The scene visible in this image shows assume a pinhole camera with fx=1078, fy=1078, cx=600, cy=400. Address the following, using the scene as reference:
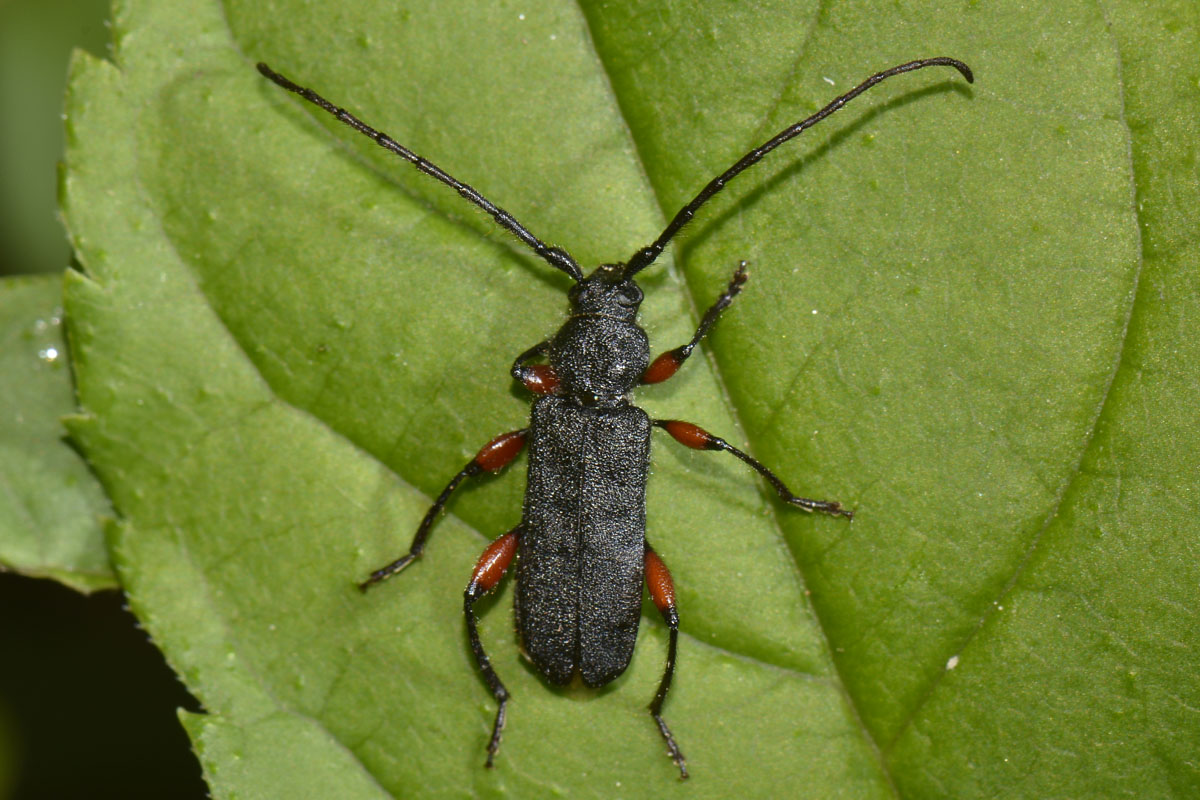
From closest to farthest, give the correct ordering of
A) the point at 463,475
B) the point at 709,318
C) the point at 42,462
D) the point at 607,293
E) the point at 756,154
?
the point at 756,154, the point at 709,318, the point at 607,293, the point at 463,475, the point at 42,462

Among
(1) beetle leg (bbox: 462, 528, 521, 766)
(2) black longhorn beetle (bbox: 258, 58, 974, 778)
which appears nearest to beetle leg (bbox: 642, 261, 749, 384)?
(2) black longhorn beetle (bbox: 258, 58, 974, 778)

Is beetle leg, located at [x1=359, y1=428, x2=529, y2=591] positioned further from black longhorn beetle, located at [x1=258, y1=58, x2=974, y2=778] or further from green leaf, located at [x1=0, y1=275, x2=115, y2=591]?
green leaf, located at [x1=0, y1=275, x2=115, y2=591]

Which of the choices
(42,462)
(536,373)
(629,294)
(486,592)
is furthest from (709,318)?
(42,462)

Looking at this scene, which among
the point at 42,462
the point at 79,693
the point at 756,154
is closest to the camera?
the point at 756,154

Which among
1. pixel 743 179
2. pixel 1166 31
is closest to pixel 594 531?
pixel 743 179

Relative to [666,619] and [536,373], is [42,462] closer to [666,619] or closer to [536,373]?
[536,373]
